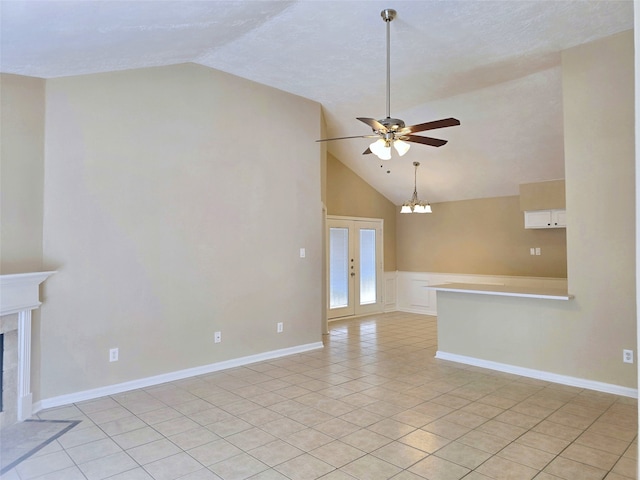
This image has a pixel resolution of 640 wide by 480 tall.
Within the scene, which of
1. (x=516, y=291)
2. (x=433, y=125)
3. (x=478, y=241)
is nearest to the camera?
(x=433, y=125)

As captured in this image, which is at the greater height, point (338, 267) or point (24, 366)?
point (338, 267)

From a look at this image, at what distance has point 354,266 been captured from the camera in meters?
8.00

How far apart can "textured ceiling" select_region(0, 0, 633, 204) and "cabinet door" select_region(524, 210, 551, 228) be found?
56 cm

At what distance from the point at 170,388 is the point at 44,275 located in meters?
1.55

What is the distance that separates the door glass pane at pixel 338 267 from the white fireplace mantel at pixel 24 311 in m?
4.84

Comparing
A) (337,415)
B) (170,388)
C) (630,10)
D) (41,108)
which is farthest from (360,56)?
(170,388)

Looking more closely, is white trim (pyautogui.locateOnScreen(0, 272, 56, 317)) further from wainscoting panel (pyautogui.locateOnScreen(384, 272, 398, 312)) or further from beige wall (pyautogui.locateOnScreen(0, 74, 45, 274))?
wainscoting panel (pyautogui.locateOnScreen(384, 272, 398, 312))

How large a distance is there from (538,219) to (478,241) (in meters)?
1.34

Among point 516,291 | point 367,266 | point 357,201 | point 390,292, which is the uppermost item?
point 357,201

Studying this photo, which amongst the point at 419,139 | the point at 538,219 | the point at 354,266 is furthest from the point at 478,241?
the point at 419,139

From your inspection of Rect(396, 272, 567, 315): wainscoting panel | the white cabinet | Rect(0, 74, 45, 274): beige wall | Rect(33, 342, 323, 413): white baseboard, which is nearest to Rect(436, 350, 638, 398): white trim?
Rect(33, 342, 323, 413): white baseboard

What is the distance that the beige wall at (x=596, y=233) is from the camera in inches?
150

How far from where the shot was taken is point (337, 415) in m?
3.38

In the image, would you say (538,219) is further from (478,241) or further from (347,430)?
(347,430)
